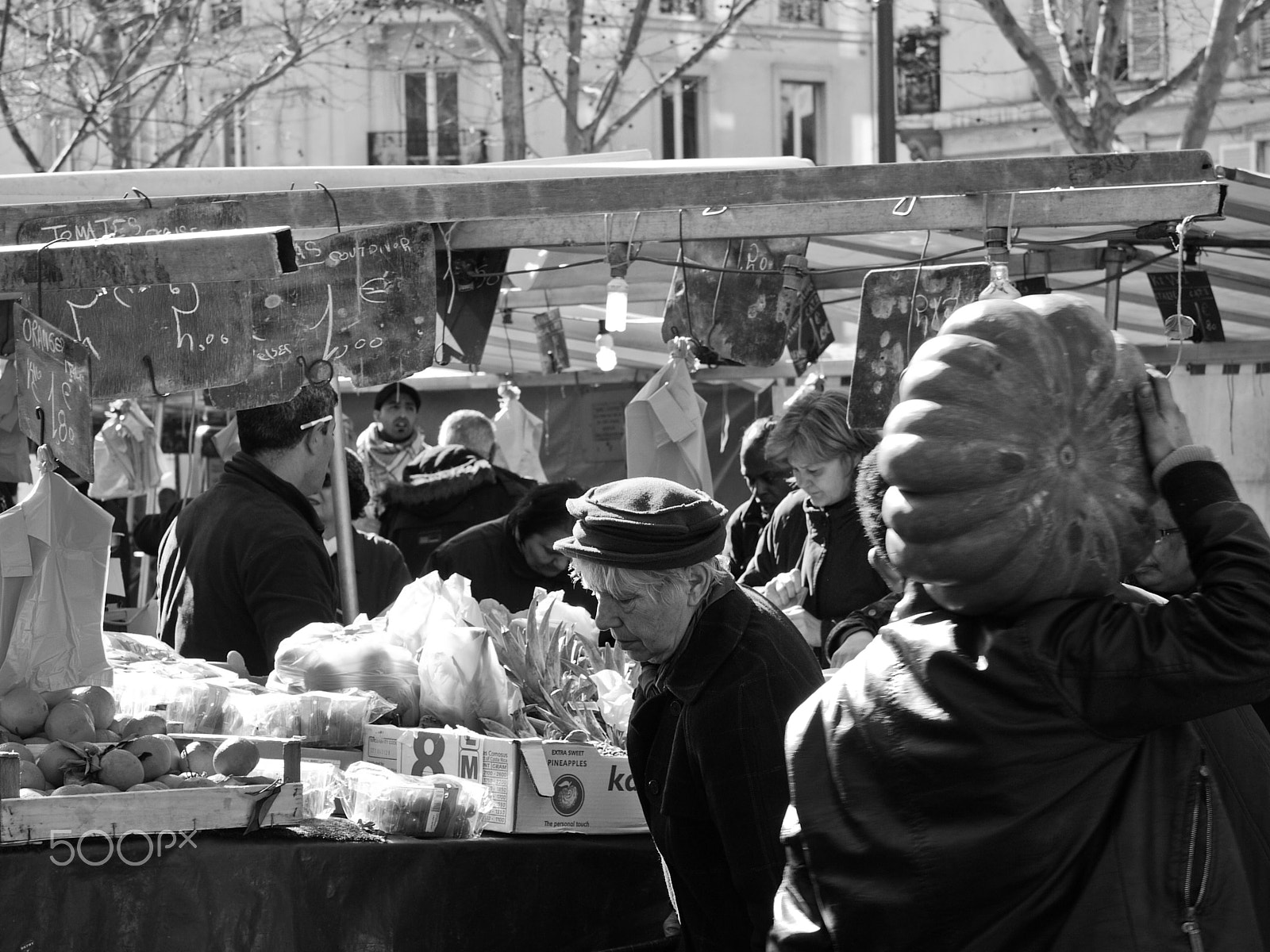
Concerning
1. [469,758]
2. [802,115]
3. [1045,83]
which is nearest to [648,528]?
[469,758]

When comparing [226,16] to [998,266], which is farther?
[226,16]

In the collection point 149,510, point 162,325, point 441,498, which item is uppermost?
point 162,325

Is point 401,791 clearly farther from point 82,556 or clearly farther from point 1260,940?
point 1260,940

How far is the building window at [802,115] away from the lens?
2919 cm

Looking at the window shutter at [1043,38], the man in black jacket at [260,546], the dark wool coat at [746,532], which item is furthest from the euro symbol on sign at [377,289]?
the window shutter at [1043,38]

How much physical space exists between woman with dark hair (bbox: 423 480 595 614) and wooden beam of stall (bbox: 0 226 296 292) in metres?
2.75

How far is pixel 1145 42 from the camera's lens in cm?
2369

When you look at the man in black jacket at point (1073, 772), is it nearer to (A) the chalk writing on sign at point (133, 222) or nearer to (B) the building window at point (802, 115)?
(A) the chalk writing on sign at point (133, 222)

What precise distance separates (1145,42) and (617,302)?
21139 mm

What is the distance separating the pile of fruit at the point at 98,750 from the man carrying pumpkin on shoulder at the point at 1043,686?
1664 mm

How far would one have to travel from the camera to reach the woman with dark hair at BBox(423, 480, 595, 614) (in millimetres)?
5773

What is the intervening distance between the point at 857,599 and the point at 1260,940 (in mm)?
3484

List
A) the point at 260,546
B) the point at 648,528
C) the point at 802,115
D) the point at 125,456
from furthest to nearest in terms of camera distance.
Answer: the point at 802,115
the point at 125,456
the point at 260,546
the point at 648,528

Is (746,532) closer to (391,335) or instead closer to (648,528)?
(391,335)
